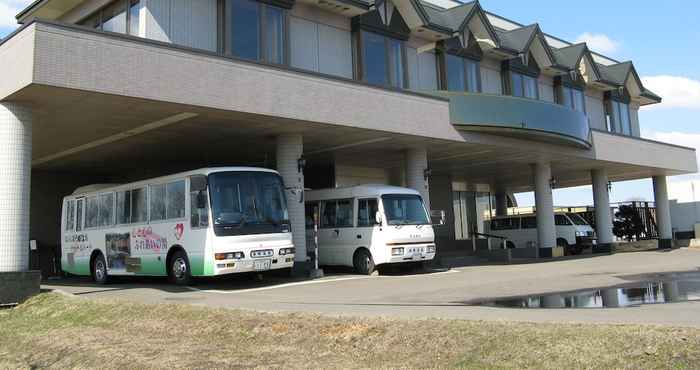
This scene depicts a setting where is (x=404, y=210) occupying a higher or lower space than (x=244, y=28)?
lower

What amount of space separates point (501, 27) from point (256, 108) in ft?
60.9

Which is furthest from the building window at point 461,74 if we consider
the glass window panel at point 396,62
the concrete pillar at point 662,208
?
the concrete pillar at point 662,208

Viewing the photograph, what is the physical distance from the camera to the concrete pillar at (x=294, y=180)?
18656mm

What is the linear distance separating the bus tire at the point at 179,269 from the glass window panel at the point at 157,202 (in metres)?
1.13

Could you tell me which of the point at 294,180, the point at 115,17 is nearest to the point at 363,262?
the point at 294,180

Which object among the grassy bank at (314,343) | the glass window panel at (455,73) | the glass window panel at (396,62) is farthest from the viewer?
the glass window panel at (455,73)

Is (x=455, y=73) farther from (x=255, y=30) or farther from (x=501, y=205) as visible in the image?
(x=501, y=205)

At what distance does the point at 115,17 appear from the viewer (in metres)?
19.3

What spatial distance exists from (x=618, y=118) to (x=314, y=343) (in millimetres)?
33256

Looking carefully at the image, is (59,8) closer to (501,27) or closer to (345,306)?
(345,306)

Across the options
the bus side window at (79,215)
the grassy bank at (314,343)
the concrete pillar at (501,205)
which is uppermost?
the concrete pillar at (501,205)

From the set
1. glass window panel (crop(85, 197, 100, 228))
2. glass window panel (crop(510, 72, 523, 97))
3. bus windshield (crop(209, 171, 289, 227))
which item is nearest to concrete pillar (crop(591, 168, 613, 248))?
glass window panel (crop(510, 72, 523, 97))

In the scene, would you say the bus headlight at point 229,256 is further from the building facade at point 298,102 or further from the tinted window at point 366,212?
the tinted window at point 366,212

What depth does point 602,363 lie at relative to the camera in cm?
575
